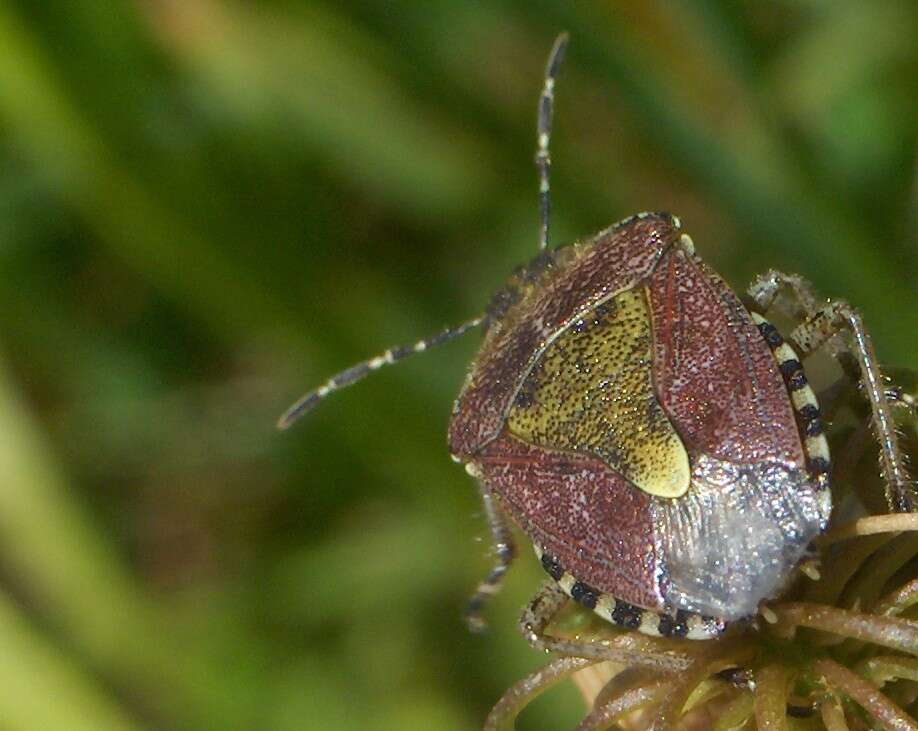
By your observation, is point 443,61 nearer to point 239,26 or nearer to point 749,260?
point 239,26

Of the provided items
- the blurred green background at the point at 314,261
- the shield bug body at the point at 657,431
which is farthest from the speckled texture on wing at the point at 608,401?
the blurred green background at the point at 314,261

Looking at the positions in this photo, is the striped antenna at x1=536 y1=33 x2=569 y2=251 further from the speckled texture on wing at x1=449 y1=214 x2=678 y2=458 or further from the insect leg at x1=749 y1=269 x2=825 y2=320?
the insect leg at x1=749 y1=269 x2=825 y2=320

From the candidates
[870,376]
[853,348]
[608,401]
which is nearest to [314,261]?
[608,401]

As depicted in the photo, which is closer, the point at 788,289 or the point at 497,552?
the point at 788,289

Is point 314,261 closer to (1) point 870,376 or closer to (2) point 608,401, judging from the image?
(2) point 608,401

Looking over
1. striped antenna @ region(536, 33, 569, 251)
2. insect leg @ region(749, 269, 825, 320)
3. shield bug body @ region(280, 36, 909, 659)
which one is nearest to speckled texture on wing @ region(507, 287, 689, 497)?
shield bug body @ region(280, 36, 909, 659)

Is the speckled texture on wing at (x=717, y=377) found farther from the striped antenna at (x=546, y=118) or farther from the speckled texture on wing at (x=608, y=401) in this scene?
the striped antenna at (x=546, y=118)

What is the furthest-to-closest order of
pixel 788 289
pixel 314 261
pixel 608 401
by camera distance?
pixel 314 261 < pixel 788 289 < pixel 608 401
